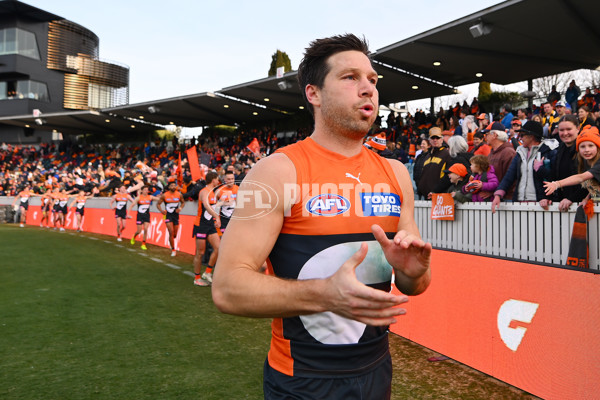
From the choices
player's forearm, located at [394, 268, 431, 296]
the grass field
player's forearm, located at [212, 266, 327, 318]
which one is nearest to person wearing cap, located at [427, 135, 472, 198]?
the grass field

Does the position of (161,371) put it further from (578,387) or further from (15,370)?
(578,387)

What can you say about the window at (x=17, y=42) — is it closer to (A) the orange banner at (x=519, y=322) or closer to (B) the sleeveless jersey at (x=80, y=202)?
(B) the sleeveless jersey at (x=80, y=202)

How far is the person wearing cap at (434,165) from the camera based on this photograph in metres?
8.26

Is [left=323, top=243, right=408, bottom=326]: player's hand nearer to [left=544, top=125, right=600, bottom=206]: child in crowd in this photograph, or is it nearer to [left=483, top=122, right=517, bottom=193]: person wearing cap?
[left=544, top=125, right=600, bottom=206]: child in crowd

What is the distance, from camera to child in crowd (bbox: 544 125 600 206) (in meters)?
4.80

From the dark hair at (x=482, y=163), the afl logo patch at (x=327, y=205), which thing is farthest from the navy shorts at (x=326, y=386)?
the dark hair at (x=482, y=163)

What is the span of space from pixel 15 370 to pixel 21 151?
48822 mm

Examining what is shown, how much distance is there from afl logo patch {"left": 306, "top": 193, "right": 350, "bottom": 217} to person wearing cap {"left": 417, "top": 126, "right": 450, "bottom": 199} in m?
6.69

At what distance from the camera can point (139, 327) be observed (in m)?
6.21

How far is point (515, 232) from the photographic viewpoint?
609 cm

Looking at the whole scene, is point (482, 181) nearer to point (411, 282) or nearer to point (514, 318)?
point (514, 318)

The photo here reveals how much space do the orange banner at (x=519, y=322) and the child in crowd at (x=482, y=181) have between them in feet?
5.79

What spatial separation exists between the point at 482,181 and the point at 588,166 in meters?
1.91

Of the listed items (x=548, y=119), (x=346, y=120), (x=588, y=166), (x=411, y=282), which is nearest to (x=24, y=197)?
(x=548, y=119)
